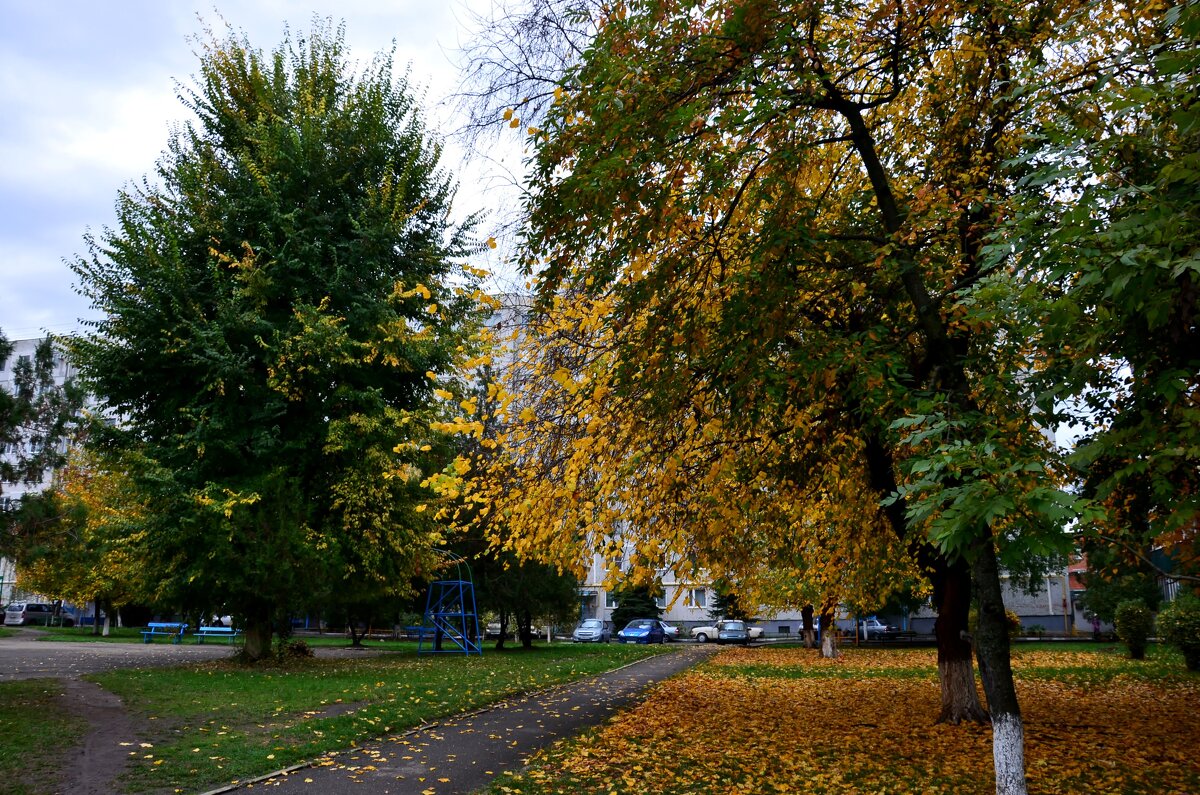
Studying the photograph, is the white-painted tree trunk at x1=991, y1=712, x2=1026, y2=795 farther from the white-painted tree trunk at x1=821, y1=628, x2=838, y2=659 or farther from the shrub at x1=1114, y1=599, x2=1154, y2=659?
the white-painted tree trunk at x1=821, y1=628, x2=838, y2=659

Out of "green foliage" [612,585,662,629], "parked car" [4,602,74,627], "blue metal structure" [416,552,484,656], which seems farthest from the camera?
"green foliage" [612,585,662,629]

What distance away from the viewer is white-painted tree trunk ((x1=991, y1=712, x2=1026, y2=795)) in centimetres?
602

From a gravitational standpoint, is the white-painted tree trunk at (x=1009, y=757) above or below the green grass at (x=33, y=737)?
above

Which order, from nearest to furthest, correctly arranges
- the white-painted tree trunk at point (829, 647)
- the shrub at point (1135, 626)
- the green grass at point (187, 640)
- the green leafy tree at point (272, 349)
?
the green leafy tree at point (272, 349), the shrub at point (1135, 626), the white-painted tree trunk at point (829, 647), the green grass at point (187, 640)

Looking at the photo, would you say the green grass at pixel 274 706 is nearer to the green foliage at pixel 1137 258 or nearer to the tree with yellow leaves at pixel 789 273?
the tree with yellow leaves at pixel 789 273

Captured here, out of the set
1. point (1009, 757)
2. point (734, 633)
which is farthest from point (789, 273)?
point (734, 633)

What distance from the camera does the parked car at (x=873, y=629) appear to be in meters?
42.1

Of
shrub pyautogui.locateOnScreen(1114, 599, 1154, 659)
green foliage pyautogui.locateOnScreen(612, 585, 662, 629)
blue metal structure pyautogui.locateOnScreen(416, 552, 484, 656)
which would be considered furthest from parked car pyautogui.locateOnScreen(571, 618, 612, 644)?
shrub pyautogui.locateOnScreen(1114, 599, 1154, 659)

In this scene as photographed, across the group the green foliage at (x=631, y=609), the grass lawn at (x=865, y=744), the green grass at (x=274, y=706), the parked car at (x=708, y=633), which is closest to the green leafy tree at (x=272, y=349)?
the green grass at (x=274, y=706)

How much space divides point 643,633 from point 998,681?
43.0 m

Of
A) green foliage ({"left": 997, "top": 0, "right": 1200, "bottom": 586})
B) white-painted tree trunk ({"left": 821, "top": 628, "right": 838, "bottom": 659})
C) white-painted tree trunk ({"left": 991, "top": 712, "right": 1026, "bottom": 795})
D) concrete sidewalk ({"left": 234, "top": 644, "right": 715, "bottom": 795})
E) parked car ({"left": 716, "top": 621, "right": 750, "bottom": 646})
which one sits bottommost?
parked car ({"left": 716, "top": 621, "right": 750, "bottom": 646})

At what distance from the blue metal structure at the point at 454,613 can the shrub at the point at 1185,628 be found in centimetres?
2037

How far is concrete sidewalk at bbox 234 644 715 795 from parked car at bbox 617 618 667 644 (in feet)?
111

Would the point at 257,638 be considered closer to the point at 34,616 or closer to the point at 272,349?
the point at 272,349
